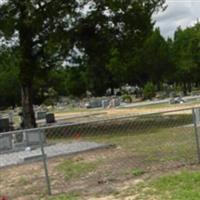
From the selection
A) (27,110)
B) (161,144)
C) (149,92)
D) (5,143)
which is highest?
(27,110)

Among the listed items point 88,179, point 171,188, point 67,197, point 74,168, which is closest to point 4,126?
point 74,168

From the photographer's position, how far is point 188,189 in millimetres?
9289

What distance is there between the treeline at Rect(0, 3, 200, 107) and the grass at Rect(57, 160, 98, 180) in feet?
49.6

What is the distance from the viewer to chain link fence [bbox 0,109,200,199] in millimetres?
10906

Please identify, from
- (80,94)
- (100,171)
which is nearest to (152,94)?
(80,94)

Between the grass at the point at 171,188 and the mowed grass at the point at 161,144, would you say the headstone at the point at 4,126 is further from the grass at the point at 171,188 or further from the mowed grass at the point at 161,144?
the grass at the point at 171,188

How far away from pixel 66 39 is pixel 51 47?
3.14 ft

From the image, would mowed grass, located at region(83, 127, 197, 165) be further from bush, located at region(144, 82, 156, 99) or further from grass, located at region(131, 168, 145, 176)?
bush, located at region(144, 82, 156, 99)

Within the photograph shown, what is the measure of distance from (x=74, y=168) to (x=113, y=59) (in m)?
37.1

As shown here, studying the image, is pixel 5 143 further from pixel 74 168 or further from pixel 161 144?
pixel 161 144

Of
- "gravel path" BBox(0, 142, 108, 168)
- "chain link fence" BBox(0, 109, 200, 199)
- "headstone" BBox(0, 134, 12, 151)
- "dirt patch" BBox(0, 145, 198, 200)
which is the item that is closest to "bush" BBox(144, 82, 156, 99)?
"chain link fence" BBox(0, 109, 200, 199)

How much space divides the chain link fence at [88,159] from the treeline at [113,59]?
10.6m

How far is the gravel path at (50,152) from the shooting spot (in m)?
15.0

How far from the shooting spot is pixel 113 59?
50.1 metres
